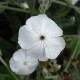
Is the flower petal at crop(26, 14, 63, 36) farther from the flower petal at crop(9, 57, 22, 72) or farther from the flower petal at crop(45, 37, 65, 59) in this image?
the flower petal at crop(9, 57, 22, 72)

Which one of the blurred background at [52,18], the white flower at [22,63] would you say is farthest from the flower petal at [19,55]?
the blurred background at [52,18]

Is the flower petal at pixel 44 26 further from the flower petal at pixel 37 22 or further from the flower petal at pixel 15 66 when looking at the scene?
the flower petal at pixel 15 66

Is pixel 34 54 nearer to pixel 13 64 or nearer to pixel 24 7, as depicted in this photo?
pixel 13 64

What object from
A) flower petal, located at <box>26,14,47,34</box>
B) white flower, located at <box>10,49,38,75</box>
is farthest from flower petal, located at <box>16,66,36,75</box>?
flower petal, located at <box>26,14,47,34</box>

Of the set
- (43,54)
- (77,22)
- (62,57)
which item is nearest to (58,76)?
(43,54)

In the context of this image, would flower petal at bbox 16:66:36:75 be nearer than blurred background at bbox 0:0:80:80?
Yes

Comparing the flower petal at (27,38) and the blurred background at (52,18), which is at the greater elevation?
the flower petal at (27,38)

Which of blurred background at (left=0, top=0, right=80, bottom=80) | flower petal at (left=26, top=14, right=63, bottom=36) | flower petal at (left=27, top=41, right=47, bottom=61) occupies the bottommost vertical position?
blurred background at (left=0, top=0, right=80, bottom=80)
